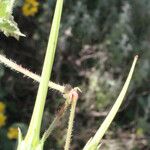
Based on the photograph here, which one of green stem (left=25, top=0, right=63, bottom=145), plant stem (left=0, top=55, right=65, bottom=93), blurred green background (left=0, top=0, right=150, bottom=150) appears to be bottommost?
green stem (left=25, top=0, right=63, bottom=145)

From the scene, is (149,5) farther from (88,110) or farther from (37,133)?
(37,133)

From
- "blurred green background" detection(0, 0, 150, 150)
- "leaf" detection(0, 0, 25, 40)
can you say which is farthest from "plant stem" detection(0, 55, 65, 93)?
"blurred green background" detection(0, 0, 150, 150)

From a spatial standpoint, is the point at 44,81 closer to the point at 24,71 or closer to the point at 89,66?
the point at 24,71

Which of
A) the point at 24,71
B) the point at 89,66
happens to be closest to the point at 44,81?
the point at 24,71

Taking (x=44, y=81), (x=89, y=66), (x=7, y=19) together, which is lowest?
(x=44, y=81)

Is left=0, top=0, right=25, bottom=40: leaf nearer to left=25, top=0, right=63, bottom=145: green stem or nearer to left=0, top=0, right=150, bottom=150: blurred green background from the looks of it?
left=25, top=0, right=63, bottom=145: green stem

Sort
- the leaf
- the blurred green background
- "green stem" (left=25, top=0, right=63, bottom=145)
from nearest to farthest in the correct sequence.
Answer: "green stem" (left=25, top=0, right=63, bottom=145) < the leaf < the blurred green background

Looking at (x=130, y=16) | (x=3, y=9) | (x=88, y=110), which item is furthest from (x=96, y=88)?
(x=3, y=9)

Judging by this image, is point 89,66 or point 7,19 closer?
point 7,19
